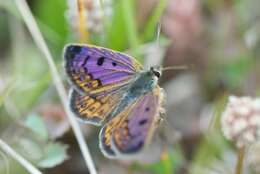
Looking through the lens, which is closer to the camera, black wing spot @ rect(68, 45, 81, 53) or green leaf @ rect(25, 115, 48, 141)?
black wing spot @ rect(68, 45, 81, 53)

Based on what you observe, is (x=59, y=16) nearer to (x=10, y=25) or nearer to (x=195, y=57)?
(x=10, y=25)

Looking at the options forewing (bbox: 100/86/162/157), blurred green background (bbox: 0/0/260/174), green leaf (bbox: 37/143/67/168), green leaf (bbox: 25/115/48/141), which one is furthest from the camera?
blurred green background (bbox: 0/0/260/174)

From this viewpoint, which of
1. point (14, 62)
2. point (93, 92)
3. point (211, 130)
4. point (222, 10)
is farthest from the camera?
point (222, 10)

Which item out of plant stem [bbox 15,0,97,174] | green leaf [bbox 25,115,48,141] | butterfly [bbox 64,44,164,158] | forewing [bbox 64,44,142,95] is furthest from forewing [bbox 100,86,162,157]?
green leaf [bbox 25,115,48,141]

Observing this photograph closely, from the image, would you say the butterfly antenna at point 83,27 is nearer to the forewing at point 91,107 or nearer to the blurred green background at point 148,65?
the blurred green background at point 148,65

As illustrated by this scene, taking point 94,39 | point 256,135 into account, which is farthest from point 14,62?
point 256,135

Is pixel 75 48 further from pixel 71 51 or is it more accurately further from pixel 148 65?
pixel 148 65

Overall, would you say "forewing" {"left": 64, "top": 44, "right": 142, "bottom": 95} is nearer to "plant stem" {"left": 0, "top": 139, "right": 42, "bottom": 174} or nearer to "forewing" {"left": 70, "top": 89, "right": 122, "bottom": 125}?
"forewing" {"left": 70, "top": 89, "right": 122, "bottom": 125}
